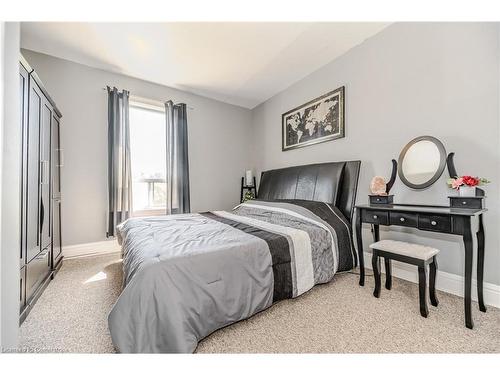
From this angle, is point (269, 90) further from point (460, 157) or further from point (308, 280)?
point (308, 280)

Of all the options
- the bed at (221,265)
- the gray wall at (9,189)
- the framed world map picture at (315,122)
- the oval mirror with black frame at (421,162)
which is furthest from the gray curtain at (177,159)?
the oval mirror with black frame at (421,162)

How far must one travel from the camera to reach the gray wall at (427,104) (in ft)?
5.06

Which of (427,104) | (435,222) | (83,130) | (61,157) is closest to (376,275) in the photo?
(435,222)

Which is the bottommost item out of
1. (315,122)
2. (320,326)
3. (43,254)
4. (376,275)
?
(320,326)

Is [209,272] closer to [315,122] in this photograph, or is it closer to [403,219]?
[403,219]

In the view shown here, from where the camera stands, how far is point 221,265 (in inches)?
47.6

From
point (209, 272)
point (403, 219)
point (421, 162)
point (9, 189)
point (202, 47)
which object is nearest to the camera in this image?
point (9, 189)

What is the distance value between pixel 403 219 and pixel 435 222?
7.4 inches

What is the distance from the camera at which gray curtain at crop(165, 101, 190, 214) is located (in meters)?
3.26

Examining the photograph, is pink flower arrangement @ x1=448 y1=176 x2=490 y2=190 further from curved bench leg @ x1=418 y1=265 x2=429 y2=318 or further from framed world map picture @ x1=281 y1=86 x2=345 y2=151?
framed world map picture @ x1=281 y1=86 x2=345 y2=151

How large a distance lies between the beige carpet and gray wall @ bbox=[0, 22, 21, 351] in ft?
1.41

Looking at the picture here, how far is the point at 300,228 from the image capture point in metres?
1.82

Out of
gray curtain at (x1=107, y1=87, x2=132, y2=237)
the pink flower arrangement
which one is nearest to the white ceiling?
gray curtain at (x1=107, y1=87, x2=132, y2=237)
